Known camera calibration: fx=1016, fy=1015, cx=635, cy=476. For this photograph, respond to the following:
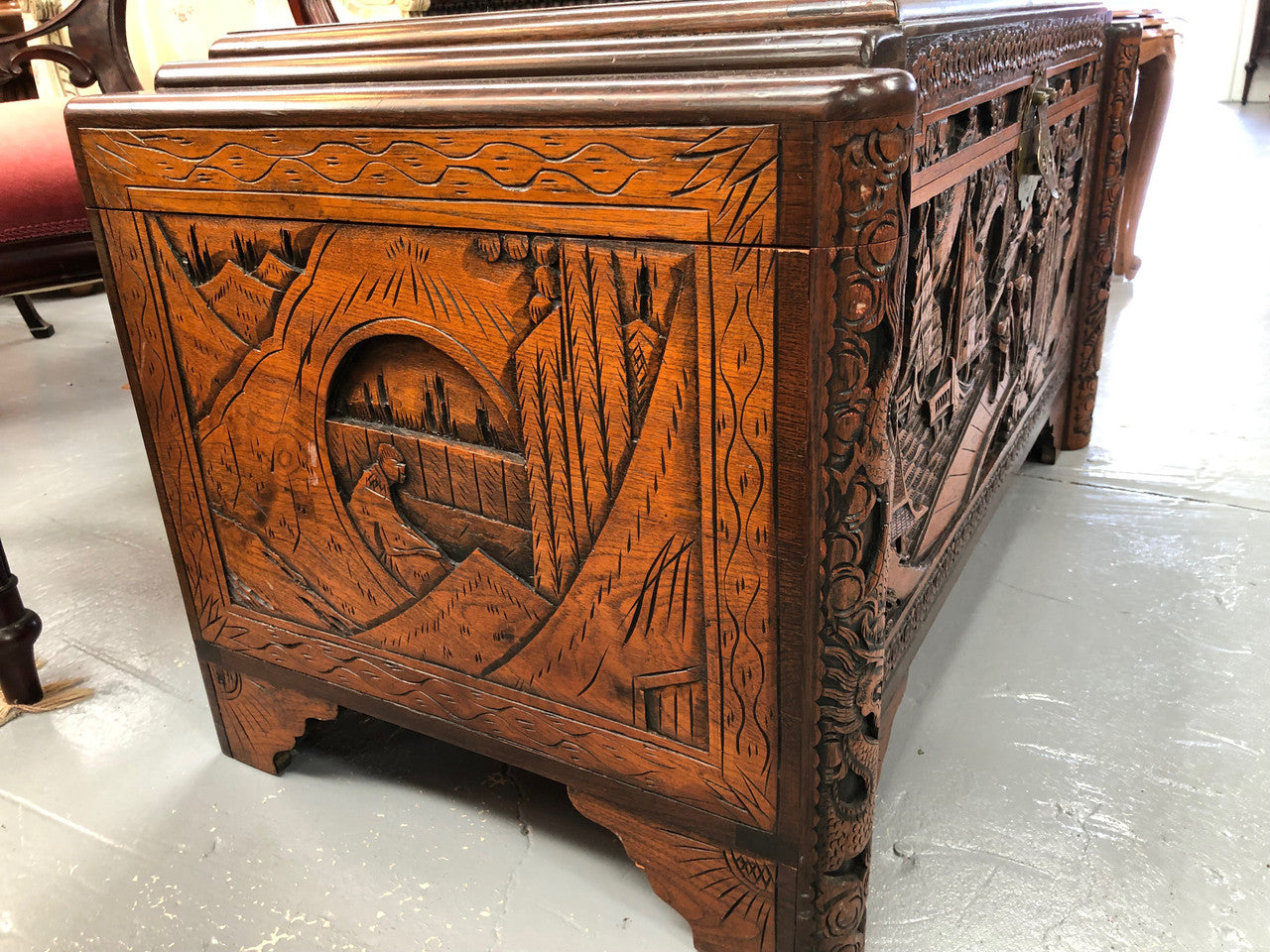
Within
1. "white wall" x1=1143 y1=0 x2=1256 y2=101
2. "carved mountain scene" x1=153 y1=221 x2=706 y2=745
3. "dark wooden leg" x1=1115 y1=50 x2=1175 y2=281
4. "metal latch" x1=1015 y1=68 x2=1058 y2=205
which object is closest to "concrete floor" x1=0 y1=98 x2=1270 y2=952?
"carved mountain scene" x1=153 y1=221 x2=706 y2=745

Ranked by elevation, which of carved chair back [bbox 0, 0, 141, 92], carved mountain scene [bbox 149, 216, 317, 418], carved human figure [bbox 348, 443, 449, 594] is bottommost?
carved human figure [bbox 348, 443, 449, 594]

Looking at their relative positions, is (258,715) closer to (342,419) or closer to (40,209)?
(342,419)

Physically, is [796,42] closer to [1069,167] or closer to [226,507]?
[226,507]

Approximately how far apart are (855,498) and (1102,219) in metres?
1.42

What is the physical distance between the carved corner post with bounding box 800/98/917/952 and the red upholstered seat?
1212mm

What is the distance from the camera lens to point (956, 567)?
1.34 m

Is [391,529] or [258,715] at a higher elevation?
[391,529]

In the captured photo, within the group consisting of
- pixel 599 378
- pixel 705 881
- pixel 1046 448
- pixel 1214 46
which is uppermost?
pixel 599 378

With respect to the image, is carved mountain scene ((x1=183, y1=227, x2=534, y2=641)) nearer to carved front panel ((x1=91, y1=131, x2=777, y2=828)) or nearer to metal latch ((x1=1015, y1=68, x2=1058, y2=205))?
carved front panel ((x1=91, y1=131, x2=777, y2=828))

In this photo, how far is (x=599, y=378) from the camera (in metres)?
0.84

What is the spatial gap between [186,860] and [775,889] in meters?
0.67

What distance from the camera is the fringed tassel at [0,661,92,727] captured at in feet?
4.62

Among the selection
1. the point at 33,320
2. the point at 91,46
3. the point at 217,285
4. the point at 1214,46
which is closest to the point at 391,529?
Result: the point at 217,285

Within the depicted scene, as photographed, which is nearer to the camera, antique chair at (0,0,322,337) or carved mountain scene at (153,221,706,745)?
carved mountain scene at (153,221,706,745)
